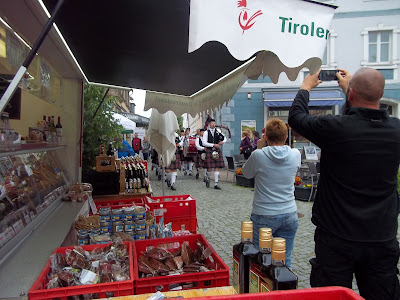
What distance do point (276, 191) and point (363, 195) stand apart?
3.93ft

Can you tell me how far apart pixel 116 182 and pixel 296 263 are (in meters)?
3.24

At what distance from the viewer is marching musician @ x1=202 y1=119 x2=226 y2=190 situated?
424 inches

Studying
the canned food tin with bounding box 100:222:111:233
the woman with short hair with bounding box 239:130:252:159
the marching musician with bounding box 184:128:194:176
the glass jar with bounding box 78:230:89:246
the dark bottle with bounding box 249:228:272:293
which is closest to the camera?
the dark bottle with bounding box 249:228:272:293

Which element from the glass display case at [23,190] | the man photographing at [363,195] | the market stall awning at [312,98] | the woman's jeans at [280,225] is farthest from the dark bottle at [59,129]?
the market stall awning at [312,98]

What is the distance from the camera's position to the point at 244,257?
4.71 ft

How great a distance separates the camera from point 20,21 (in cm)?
287

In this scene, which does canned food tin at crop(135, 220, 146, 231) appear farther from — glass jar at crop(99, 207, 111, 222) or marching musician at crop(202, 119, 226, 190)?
marching musician at crop(202, 119, 226, 190)

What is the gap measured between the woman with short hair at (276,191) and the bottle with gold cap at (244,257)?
1511 millimetres

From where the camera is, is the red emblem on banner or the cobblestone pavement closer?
the red emblem on banner

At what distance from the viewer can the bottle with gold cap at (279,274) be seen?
1.17 m

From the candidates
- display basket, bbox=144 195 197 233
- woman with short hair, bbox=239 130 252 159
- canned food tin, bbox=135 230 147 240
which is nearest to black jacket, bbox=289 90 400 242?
canned food tin, bbox=135 230 147 240

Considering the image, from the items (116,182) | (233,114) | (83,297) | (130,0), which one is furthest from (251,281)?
(233,114)

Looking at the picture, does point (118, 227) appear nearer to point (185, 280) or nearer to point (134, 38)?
point (185, 280)

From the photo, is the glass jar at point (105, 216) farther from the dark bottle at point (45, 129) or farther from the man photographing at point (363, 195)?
the man photographing at point (363, 195)
